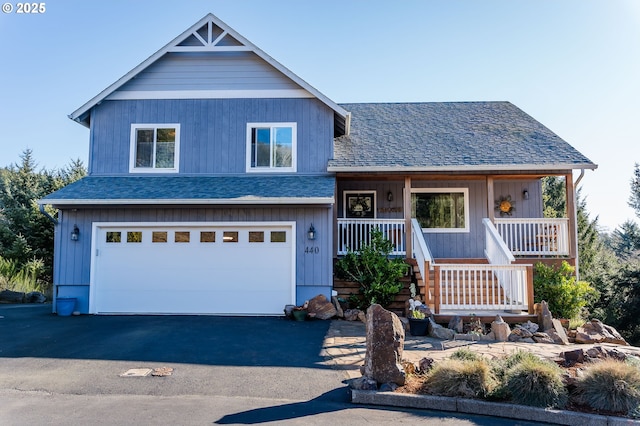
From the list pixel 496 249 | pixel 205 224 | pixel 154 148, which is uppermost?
pixel 154 148

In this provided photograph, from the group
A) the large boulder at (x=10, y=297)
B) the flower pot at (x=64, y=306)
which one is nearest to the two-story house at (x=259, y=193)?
the flower pot at (x=64, y=306)

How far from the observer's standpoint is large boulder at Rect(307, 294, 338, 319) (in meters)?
9.91

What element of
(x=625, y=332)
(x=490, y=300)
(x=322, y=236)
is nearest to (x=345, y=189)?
(x=322, y=236)

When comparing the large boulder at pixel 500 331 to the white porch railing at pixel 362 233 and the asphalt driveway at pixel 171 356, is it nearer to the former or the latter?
the asphalt driveway at pixel 171 356

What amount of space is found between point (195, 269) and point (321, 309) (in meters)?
3.24

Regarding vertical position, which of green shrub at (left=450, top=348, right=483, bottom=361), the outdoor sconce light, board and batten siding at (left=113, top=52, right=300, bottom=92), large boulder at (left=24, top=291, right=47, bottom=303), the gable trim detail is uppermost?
board and batten siding at (left=113, top=52, right=300, bottom=92)

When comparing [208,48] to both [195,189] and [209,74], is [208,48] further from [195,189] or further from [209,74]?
[195,189]

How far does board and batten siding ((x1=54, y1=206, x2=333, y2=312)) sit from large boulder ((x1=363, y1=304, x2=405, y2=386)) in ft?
17.4

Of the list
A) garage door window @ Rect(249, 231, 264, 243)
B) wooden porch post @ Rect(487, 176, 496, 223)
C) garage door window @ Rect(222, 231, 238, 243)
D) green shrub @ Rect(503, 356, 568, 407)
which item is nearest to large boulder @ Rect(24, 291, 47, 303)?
garage door window @ Rect(222, 231, 238, 243)

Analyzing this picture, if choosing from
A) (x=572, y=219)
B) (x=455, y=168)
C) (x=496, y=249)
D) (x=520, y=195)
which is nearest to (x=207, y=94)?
(x=455, y=168)

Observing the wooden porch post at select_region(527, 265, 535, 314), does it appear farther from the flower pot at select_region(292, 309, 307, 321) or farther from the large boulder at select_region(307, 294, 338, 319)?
the flower pot at select_region(292, 309, 307, 321)

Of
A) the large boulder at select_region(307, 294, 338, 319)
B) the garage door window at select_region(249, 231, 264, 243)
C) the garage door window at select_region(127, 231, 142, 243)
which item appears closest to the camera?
the large boulder at select_region(307, 294, 338, 319)

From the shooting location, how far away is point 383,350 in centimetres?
514

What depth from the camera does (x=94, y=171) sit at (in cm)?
1172
